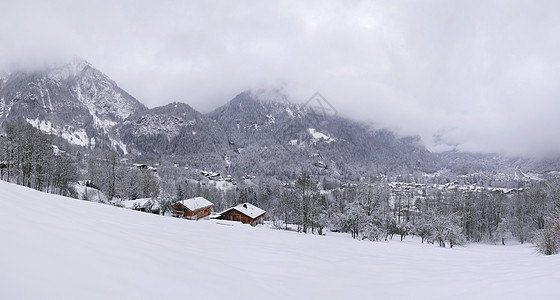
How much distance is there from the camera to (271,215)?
2788 inches

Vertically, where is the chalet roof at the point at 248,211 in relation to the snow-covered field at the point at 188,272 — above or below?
below

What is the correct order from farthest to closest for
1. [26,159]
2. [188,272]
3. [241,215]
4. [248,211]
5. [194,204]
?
[248,211], [241,215], [194,204], [26,159], [188,272]

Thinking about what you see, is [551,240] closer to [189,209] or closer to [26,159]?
[189,209]

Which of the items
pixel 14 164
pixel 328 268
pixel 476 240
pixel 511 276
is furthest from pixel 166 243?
pixel 476 240

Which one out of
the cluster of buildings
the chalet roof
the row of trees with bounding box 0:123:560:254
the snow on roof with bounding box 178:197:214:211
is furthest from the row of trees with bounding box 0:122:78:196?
the chalet roof

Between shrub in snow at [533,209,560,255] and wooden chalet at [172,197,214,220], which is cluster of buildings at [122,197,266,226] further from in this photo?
shrub in snow at [533,209,560,255]

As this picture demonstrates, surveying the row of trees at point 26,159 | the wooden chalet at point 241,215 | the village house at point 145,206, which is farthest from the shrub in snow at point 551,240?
the row of trees at point 26,159

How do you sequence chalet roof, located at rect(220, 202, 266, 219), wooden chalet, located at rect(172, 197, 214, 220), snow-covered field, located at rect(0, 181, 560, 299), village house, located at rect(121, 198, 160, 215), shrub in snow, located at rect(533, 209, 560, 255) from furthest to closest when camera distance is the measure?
chalet roof, located at rect(220, 202, 266, 219) < wooden chalet, located at rect(172, 197, 214, 220) < village house, located at rect(121, 198, 160, 215) < shrub in snow, located at rect(533, 209, 560, 255) < snow-covered field, located at rect(0, 181, 560, 299)

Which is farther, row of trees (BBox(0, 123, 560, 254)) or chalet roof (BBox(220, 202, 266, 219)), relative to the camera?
chalet roof (BBox(220, 202, 266, 219))

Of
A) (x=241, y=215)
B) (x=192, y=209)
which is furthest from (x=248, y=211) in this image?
(x=192, y=209)

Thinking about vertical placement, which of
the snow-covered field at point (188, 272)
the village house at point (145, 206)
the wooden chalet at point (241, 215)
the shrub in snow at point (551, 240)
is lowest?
the wooden chalet at point (241, 215)

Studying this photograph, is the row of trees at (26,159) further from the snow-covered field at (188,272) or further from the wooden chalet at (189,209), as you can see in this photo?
the snow-covered field at (188,272)

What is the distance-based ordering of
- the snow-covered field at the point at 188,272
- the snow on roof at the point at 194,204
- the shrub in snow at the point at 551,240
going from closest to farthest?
the snow-covered field at the point at 188,272
the shrub in snow at the point at 551,240
the snow on roof at the point at 194,204

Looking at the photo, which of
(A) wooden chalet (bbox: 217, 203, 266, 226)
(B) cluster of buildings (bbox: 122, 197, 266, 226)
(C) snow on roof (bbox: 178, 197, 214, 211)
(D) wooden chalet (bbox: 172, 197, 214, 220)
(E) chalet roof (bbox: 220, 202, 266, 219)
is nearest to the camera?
(B) cluster of buildings (bbox: 122, 197, 266, 226)
